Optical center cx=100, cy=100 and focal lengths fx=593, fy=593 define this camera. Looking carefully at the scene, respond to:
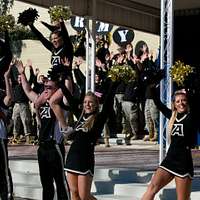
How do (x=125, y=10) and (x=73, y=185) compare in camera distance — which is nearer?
(x=73, y=185)

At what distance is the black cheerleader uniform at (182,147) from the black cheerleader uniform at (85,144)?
0.78 m

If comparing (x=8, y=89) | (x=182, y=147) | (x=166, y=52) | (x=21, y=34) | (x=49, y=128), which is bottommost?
(x=182, y=147)

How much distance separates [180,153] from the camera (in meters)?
6.44

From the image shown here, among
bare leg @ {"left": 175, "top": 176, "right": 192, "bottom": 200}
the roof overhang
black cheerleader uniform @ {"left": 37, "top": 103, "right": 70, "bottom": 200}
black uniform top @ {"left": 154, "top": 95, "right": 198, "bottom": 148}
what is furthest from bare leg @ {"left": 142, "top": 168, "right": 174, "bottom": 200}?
the roof overhang

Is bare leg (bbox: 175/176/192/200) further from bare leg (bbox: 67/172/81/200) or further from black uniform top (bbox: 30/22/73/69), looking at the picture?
black uniform top (bbox: 30/22/73/69)

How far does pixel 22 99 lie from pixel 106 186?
303 inches

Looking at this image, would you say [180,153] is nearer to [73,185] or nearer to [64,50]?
[73,185]

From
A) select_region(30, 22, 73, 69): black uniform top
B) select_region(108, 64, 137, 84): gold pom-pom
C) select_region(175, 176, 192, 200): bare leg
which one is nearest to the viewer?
select_region(175, 176, 192, 200): bare leg

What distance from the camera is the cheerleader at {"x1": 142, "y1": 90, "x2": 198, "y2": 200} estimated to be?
20.9 feet

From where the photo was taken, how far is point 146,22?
54.0 feet

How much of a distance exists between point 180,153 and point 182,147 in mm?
75

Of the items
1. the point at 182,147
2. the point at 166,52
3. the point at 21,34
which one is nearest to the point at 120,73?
the point at 182,147

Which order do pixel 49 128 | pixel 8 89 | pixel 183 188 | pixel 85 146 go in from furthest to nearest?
pixel 8 89 → pixel 49 128 → pixel 85 146 → pixel 183 188

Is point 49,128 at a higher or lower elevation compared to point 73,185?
higher
